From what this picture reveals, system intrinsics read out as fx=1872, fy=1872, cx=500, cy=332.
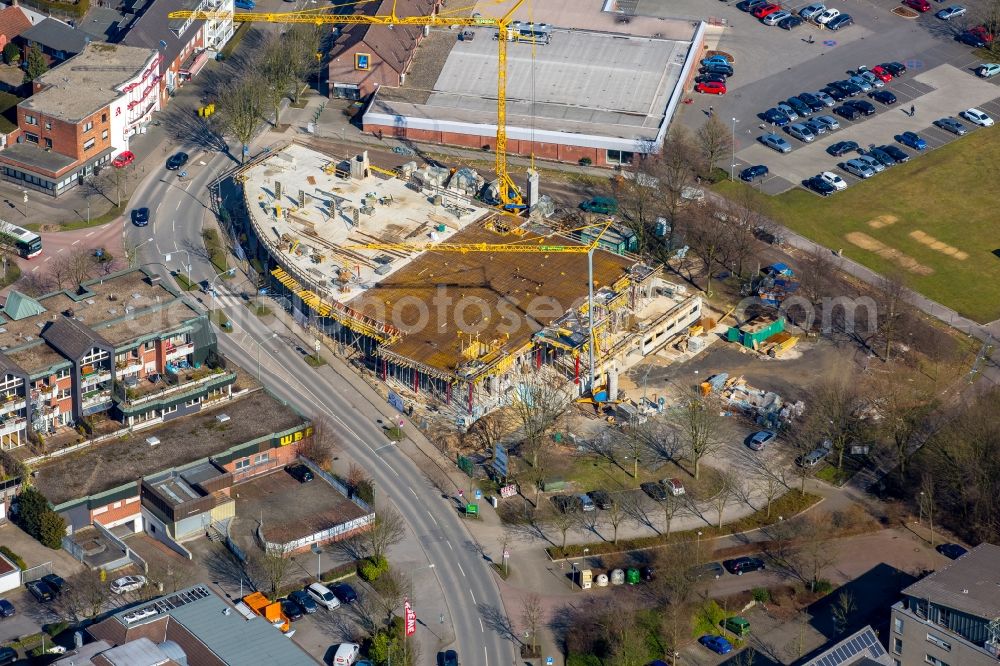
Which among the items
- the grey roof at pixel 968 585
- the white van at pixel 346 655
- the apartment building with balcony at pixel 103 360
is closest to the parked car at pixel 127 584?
the white van at pixel 346 655

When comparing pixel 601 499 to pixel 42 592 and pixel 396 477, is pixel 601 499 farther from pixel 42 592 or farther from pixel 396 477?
pixel 42 592

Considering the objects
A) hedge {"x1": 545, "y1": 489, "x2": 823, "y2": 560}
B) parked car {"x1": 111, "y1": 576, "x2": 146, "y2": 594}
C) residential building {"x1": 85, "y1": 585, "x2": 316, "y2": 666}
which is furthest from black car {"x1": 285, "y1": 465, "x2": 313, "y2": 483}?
residential building {"x1": 85, "y1": 585, "x2": 316, "y2": 666}

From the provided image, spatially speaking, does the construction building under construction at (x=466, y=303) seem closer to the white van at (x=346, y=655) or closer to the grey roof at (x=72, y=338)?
the grey roof at (x=72, y=338)

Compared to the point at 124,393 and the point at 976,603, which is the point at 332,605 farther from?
the point at 976,603

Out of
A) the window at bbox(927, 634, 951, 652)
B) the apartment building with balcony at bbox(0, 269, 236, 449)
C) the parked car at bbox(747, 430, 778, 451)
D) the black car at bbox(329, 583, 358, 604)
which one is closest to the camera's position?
the window at bbox(927, 634, 951, 652)

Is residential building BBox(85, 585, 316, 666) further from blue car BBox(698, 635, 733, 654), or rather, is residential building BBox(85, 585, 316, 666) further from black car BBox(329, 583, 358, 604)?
blue car BBox(698, 635, 733, 654)

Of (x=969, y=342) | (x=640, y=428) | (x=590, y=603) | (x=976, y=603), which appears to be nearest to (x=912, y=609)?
(x=976, y=603)
